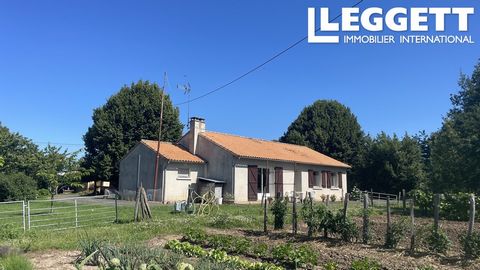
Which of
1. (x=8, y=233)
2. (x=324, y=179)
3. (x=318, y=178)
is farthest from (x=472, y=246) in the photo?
(x=324, y=179)

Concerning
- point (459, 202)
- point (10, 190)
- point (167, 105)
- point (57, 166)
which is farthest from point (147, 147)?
point (459, 202)

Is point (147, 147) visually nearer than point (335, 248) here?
No

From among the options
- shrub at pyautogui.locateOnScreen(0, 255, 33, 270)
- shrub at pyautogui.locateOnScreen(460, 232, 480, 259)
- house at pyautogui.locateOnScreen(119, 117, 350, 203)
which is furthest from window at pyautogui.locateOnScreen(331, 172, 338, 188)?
shrub at pyautogui.locateOnScreen(0, 255, 33, 270)

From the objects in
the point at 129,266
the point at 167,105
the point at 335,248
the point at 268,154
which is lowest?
the point at 335,248

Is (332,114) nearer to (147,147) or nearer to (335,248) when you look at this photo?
(147,147)

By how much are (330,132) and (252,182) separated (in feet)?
77.1

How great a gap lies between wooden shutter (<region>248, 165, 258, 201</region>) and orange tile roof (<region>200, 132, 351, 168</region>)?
35.2 inches

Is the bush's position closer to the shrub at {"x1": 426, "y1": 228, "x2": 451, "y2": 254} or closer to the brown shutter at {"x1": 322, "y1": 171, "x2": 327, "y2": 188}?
the brown shutter at {"x1": 322, "y1": 171, "x2": 327, "y2": 188}

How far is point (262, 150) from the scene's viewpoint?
106ft

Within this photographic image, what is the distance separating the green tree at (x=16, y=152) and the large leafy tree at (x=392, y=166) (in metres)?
31.4

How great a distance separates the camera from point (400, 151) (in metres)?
43.4

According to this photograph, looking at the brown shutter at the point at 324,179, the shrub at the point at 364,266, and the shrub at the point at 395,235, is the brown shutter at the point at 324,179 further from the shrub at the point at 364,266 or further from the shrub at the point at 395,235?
the shrub at the point at 364,266

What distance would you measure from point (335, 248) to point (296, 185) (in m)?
23.3

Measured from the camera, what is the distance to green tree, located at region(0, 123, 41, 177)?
41112mm
